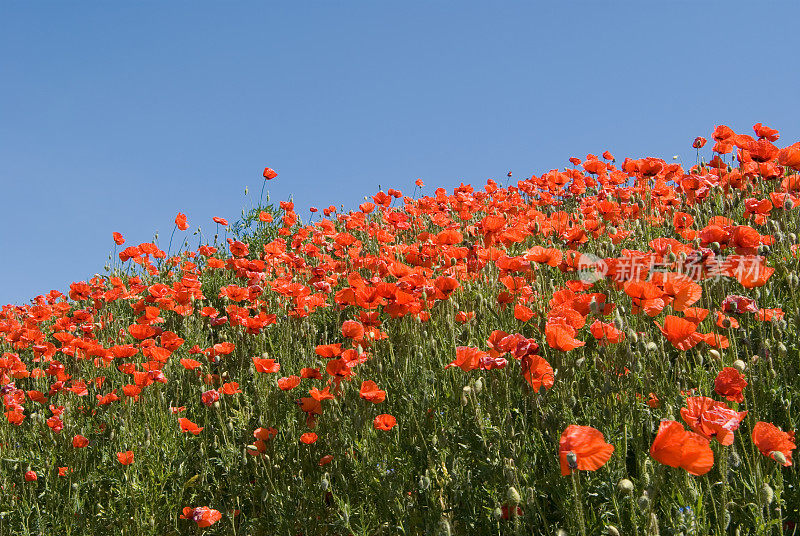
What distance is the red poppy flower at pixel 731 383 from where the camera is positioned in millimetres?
2340

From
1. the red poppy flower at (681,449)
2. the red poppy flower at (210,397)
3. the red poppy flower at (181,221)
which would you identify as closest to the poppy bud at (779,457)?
the red poppy flower at (681,449)

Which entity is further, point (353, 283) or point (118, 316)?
point (118, 316)

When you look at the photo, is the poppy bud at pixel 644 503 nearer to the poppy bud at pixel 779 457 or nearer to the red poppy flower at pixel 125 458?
the poppy bud at pixel 779 457

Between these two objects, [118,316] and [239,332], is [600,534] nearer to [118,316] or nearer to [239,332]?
[239,332]

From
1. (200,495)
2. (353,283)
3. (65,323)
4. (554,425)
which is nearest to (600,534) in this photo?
(554,425)

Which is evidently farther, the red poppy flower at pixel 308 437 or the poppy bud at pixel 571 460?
the red poppy flower at pixel 308 437

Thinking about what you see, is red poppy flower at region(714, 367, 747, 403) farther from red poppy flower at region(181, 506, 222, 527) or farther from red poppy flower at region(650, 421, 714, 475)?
red poppy flower at region(181, 506, 222, 527)

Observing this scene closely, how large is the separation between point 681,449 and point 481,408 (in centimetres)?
139

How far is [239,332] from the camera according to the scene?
5.12 m

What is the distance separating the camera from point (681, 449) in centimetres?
170

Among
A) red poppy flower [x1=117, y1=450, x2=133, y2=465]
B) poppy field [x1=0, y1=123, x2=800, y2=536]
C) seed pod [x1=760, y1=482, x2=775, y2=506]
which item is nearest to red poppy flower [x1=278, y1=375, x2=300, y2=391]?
poppy field [x1=0, y1=123, x2=800, y2=536]

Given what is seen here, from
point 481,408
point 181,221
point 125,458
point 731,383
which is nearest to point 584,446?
point 731,383

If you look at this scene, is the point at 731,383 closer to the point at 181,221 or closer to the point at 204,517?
the point at 204,517

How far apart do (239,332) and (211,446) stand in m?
1.25
